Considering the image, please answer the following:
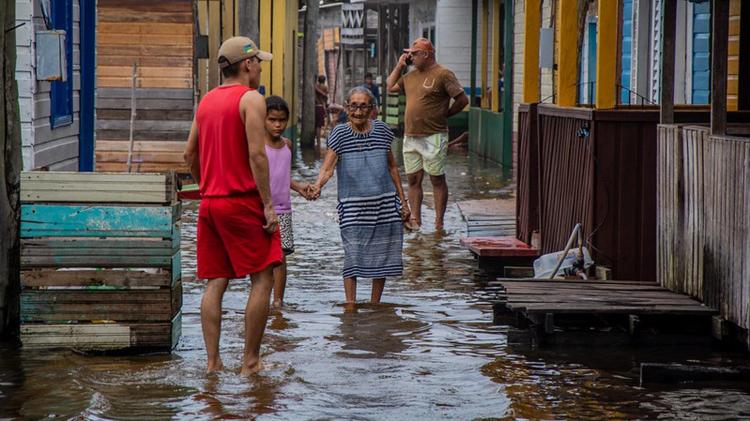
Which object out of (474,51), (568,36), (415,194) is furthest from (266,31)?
(568,36)

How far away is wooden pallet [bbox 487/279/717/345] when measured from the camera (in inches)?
313

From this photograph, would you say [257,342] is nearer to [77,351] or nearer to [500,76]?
[77,351]

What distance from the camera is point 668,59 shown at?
8898mm

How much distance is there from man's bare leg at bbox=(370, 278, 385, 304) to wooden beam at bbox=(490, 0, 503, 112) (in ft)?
57.3

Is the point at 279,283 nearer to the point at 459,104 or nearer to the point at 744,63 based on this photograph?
the point at 744,63

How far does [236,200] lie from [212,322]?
2.12ft

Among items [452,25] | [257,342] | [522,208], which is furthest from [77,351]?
[452,25]

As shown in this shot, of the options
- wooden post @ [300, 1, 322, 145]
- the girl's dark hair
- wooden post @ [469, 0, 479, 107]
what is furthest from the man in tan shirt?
wooden post @ [300, 1, 322, 145]

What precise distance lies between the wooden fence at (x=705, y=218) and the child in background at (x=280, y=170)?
2.35m

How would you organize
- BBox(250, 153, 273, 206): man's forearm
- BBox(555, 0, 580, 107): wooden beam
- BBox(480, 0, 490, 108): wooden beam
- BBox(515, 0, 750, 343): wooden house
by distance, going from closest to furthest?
BBox(250, 153, 273, 206): man's forearm < BBox(515, 0, 750, 343): wooden house < BBox(555, 0, 580, 107): wooden beam < BBox(480, 0, 490, 108): wooden beam

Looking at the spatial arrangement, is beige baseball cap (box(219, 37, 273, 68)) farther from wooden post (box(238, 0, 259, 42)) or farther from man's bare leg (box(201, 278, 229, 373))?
wooden post (box(238, 0, 259, 42))

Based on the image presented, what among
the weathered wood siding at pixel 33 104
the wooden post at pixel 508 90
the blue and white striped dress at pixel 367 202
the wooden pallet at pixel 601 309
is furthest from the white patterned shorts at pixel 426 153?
the wooden post at pixel 508 90

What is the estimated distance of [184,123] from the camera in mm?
20688

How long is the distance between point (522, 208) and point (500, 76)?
54.0 feet
